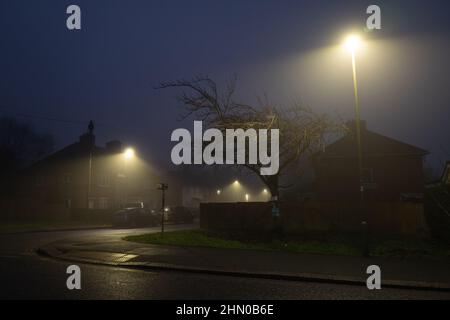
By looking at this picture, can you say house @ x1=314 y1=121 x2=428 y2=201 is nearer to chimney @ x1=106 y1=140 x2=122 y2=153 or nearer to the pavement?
the pavement

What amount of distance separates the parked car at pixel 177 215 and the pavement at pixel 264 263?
21.7 m

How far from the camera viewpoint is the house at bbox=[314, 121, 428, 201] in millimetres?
35688

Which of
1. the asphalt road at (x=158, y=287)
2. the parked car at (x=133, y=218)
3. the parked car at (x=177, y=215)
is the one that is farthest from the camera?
the parked car at (x=177, y=215)

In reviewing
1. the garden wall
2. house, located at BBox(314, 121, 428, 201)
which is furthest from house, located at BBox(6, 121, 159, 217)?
the garden wall

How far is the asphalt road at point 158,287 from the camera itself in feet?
27.7

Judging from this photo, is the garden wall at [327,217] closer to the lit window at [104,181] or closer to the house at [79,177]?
the house at [79,177]

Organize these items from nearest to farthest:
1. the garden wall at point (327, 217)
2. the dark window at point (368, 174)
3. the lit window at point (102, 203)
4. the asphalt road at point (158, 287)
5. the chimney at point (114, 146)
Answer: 1. the asphalt road at point (158, 287)
2. the garden wall at point (327, 217)
3. the dark window at point (368, 174)
4. the lit window at point (102, 203)
5. the chimney at point (114, 146)

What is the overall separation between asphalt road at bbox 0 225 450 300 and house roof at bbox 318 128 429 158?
26.2 m

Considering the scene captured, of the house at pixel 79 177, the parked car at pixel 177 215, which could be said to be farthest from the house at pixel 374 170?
the house at pixel 79 177

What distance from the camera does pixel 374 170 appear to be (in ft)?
119

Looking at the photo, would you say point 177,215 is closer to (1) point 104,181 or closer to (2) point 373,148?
(1) point 104,181
